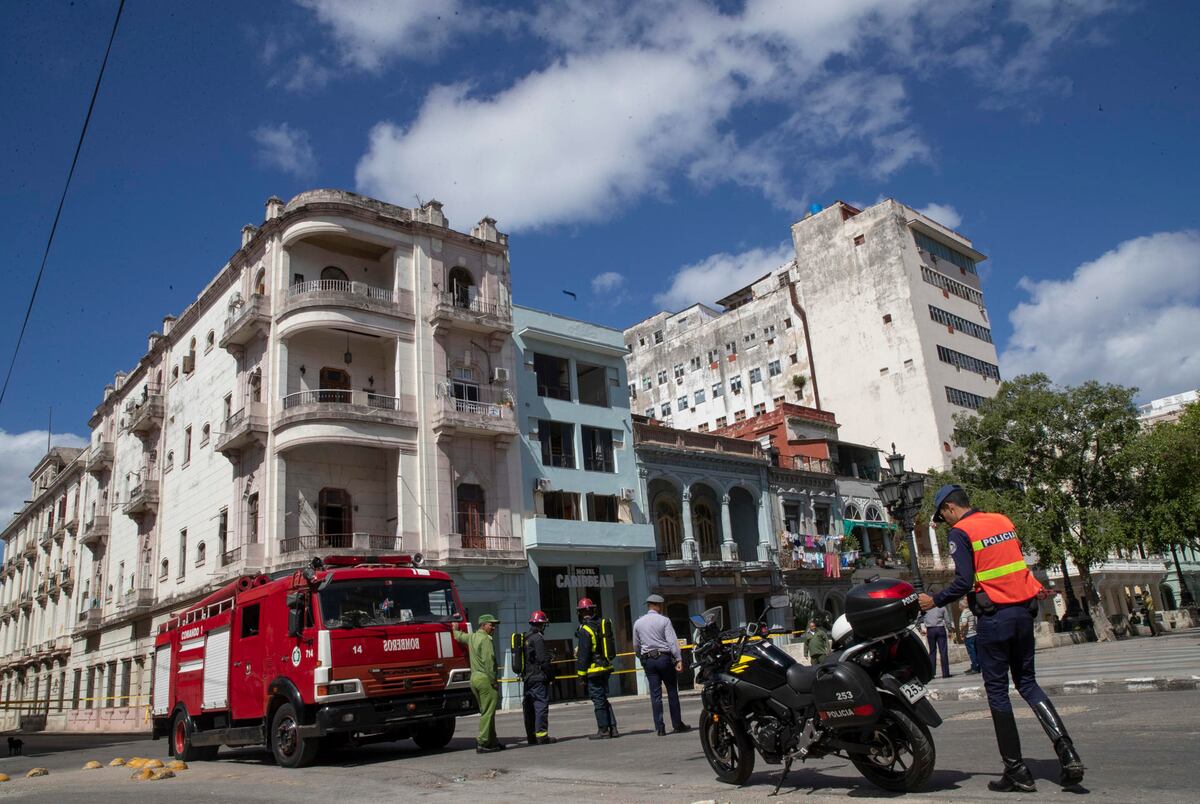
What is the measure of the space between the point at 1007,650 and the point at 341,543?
26.0 metres

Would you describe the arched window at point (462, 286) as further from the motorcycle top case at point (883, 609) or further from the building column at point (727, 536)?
the motorcycle top case at point (883, 609)

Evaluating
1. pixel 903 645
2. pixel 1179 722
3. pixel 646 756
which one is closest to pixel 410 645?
pixel 646 756

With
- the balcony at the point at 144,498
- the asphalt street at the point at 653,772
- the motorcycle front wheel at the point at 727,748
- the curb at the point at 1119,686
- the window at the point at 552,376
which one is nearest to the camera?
the asphalt street at the point at 653,772

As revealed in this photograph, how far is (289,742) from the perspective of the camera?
36.1 feet

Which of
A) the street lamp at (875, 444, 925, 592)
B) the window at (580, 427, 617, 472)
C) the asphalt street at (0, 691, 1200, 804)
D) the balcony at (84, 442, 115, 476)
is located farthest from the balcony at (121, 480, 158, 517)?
the street lamp at (875, 444, 925, 592)

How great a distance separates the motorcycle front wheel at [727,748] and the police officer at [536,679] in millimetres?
4933

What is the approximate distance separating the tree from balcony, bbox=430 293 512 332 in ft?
65.7

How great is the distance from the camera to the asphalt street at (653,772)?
5660mm

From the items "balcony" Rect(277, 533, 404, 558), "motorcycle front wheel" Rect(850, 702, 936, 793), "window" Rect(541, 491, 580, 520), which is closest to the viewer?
"motorcycle front wheel" Rect(850, 702, 936, 793)

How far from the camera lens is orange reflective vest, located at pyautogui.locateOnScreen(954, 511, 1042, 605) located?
543cm

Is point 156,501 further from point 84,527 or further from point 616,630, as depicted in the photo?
point 616,630

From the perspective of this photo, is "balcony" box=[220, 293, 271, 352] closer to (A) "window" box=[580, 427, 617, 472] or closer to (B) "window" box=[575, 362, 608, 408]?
(B) "window" box=[575, 362, 608, 408]

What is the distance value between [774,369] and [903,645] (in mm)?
59581

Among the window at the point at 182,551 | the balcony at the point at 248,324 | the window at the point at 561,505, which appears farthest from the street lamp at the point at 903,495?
the window at the point at 182,551
